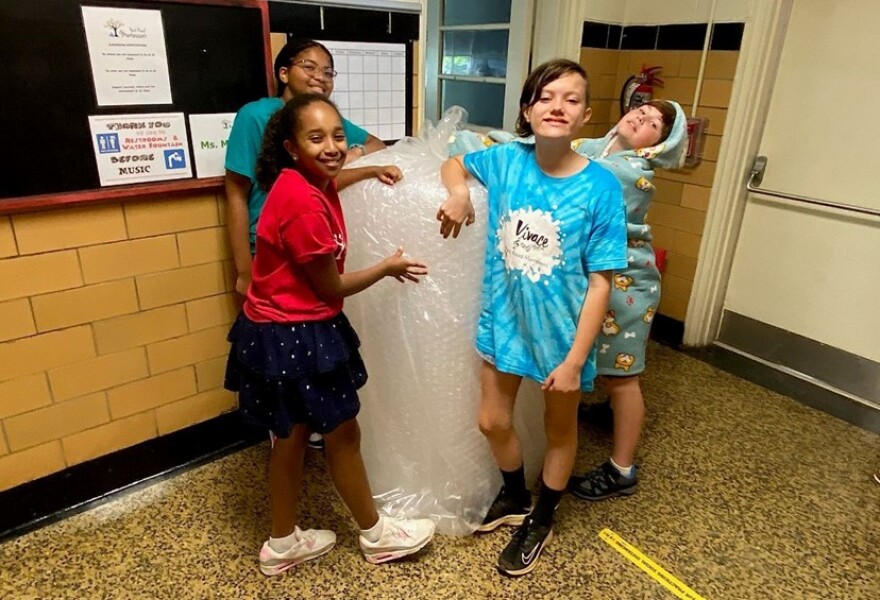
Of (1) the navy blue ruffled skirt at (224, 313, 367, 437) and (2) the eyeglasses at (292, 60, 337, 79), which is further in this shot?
(2) the eyeglasses at (292, 60, 337, 79)

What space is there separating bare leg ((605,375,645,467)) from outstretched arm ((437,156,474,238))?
2.43 feet

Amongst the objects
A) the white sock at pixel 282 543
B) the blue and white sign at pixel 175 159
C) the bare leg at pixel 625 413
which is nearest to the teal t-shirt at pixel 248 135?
the blue and white sign at pixel 175 159

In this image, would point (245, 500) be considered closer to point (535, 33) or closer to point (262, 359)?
point (262, 359)

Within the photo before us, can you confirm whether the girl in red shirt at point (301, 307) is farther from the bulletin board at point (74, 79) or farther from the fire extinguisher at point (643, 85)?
the fire extinguisher at point (643, 85)

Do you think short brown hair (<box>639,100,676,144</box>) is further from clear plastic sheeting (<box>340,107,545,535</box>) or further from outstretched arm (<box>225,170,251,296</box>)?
outstretched arm (<box>225,170,251,296</box>)

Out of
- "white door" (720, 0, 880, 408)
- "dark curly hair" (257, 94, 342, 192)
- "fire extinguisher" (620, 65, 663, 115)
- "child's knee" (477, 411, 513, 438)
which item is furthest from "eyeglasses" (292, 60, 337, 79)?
"white door" (720, 0, 880, 408)

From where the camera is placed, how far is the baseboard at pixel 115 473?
5.79 feet

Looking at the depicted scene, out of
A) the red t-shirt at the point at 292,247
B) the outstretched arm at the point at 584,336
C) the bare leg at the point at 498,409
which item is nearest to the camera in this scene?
the red t-shirt at the point at 292,247

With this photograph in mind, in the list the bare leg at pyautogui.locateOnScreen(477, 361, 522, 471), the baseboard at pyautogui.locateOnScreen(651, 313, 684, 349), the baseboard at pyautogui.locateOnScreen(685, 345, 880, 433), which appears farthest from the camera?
the baseboard at pyautogui.locateOnScreen(651, 313, 684, 349)

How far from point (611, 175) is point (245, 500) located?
142cm

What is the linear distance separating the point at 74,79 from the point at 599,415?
6.53 feet

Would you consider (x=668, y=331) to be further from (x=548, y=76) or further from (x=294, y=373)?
(x=294, y=373)

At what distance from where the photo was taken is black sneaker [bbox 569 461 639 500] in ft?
6.42

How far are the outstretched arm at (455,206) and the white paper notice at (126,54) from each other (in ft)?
2.71
